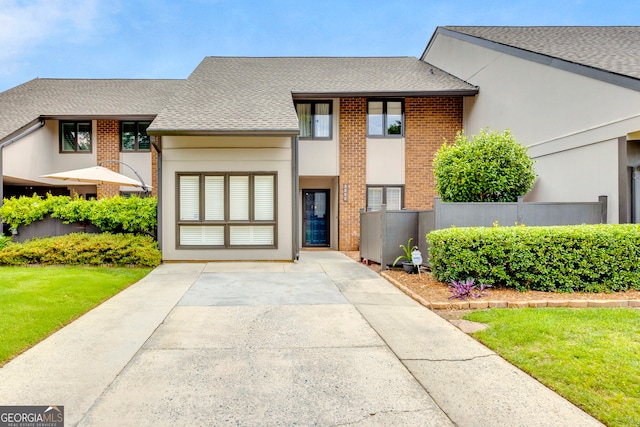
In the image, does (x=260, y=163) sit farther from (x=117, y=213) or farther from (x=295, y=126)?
(x=117, y=213)

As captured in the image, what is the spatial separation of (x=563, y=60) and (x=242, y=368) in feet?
30.4

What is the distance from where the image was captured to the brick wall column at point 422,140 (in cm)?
1277

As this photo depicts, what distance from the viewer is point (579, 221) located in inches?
284

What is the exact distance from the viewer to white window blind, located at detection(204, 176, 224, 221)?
980cm

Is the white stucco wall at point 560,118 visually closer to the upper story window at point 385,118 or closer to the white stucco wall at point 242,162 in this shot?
the upper story window at point 385,118

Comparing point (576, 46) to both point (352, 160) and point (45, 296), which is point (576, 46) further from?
point (45, 296)

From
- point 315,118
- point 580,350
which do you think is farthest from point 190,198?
point 580,350

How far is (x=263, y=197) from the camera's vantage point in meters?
9.88

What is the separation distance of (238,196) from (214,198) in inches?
25.9

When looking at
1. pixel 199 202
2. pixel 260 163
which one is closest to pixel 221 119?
pixel 260 163

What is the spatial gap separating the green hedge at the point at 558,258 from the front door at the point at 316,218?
8.31 metres

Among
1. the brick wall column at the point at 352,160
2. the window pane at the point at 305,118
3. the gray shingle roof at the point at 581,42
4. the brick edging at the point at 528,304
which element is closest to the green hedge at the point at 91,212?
the window pane at the point at 305,118

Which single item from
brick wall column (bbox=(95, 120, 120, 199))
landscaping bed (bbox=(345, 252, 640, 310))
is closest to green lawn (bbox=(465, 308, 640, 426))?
landscaping bed (bbox=(345, 252, 640, 310))

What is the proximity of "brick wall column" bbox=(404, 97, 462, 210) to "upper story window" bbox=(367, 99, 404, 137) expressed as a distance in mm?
249
